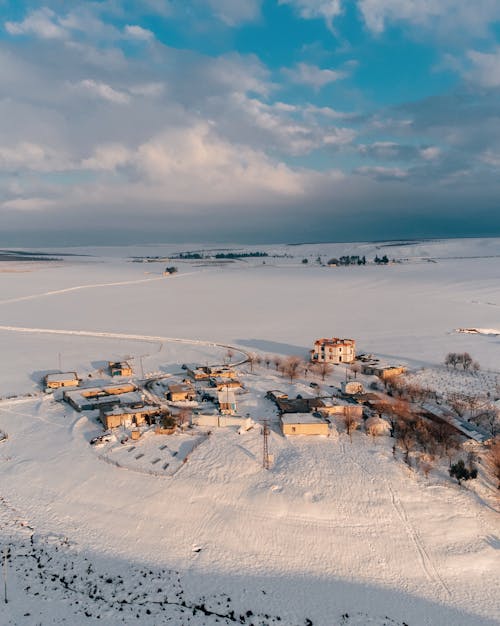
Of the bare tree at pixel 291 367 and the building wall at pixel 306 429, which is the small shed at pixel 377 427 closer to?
the building wall at pixel 306 429

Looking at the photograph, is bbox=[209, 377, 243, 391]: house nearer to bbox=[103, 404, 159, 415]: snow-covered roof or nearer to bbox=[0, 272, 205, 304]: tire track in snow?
bbox=[103, 404, 159, 415]: snow-covered roof

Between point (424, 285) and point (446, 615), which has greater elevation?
point (424, 285)

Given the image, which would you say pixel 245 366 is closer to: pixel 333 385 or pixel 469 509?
pixel 333 385

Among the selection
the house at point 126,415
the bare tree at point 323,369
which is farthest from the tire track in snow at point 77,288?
the house at point 126,415

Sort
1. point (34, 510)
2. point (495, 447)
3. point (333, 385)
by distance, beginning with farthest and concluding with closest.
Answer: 1. point (333, 385)
2. point (495, 447)
3. point (34, 510)

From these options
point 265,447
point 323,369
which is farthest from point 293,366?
point 265,447

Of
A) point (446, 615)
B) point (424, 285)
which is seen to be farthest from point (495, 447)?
point (424, 285)

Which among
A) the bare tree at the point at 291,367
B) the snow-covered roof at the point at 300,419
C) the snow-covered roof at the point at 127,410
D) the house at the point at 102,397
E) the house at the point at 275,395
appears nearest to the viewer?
the snow-covered roof at the point at 300,419
